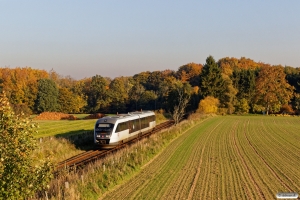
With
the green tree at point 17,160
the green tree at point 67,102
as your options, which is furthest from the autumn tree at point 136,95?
the green tree at point 17,160

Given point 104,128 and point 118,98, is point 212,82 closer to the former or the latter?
point 118,98

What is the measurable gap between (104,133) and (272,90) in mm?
63407

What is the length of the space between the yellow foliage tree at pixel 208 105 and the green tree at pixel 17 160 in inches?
2407

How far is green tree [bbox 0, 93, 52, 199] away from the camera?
7535mm

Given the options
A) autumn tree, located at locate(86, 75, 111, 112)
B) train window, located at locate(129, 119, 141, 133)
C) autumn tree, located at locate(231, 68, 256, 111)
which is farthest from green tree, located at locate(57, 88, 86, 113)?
train window, located at locate(129, 119, 141, 133)

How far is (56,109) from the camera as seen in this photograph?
291 ft

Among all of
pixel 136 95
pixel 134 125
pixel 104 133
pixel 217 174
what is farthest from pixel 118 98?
pixel 217 174

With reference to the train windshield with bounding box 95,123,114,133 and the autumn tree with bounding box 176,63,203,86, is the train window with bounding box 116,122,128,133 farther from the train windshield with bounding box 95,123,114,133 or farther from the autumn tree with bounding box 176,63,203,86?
the autumn tree with bounding box 176,63,203,86

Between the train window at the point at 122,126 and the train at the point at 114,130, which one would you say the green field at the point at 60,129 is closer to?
the train at the point at 114,130

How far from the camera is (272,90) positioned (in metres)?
77.6

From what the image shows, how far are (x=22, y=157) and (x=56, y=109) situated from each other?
277ft

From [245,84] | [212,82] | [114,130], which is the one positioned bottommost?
[114,130]

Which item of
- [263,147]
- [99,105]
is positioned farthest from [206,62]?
[263,147]

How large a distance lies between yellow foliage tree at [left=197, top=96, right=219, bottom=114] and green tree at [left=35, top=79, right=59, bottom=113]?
144ft
